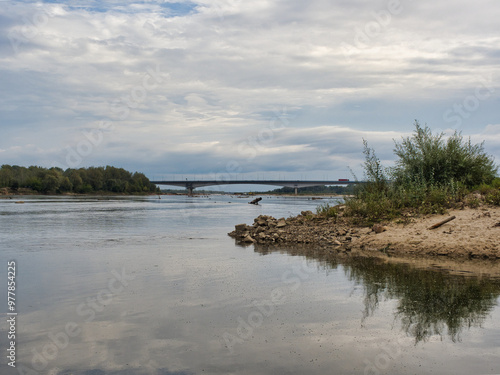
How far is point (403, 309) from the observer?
9117mm

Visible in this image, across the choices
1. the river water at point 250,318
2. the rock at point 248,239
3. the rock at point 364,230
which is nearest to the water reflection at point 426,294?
the river water at point 250,318

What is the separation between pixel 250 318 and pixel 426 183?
16163mm

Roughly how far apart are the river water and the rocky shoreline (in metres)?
3.10

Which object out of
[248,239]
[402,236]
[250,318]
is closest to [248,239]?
[248,239]

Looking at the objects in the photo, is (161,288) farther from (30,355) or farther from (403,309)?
(403,309)

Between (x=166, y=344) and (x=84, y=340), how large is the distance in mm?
1431

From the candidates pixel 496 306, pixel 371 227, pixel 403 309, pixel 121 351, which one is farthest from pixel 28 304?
pixel 371 227

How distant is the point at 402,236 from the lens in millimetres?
18141

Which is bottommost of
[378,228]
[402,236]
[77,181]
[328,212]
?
[402,236]

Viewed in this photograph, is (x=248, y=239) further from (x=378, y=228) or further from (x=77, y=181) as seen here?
(x=77, y=181)

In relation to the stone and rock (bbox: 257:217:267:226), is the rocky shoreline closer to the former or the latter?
the stone

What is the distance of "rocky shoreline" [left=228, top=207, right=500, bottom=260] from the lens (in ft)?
53.4

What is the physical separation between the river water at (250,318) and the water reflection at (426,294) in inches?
1.1

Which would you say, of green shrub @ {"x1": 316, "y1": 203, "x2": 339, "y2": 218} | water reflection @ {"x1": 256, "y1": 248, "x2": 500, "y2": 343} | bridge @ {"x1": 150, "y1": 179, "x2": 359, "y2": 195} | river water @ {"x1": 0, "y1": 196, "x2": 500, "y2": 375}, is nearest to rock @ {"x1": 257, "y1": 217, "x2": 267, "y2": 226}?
green shrub @ {"x1": 316, "y1": 203, "x2": 339, "y2": 218}
